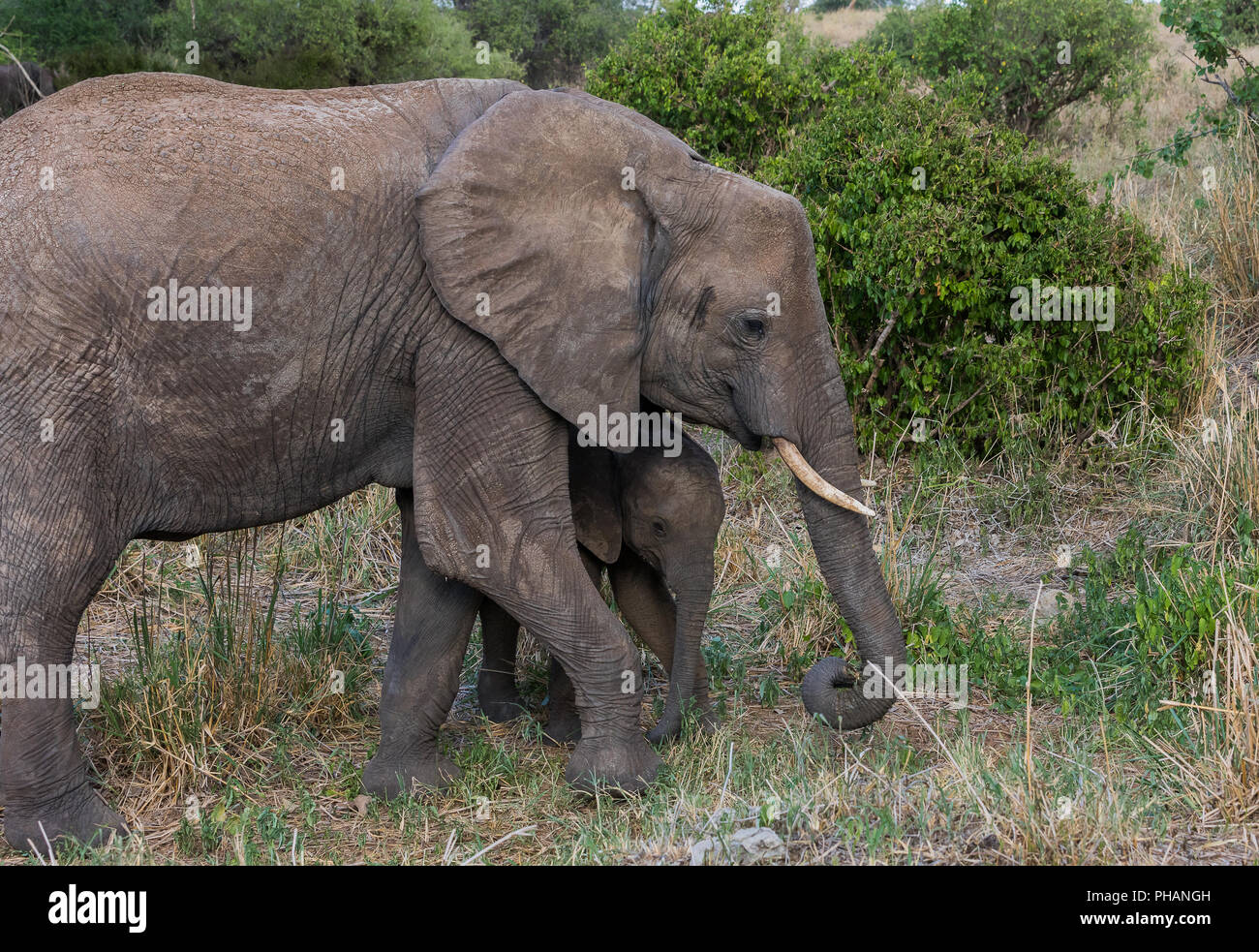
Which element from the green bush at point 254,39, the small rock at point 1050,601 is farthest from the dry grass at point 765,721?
the green bush at point 254,39

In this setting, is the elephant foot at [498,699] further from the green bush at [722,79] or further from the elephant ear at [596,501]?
the green bush at [722,79]

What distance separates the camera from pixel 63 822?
16.7 ft

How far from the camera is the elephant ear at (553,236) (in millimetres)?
4852

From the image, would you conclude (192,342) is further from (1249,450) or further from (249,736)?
(1249,450)

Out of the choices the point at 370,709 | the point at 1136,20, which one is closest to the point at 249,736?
the point at 370,709

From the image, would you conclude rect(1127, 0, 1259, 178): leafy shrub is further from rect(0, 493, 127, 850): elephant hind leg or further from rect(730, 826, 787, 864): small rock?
rect(0, 493, 127, 850): elephant hind leg

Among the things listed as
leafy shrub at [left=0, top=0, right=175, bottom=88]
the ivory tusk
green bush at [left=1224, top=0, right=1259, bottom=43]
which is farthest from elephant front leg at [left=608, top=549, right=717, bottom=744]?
green bush at [left=1224, top=0, right=1259, bottom=43]

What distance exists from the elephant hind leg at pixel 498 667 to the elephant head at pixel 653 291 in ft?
4.93

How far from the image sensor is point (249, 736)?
588cm

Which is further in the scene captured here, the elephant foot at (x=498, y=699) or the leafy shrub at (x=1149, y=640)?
the elephant foot at (x=498, y=699)

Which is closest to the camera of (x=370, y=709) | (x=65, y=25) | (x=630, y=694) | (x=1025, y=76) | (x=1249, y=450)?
(x=630, y=694)

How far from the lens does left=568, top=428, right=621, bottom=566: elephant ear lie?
18.7ft

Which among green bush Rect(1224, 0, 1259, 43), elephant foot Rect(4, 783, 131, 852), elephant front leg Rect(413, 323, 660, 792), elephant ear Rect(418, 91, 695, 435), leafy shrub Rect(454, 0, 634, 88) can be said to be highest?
leafy shrub Rect(454, 0, 634, 88)

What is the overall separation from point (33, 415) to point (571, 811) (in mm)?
2392
